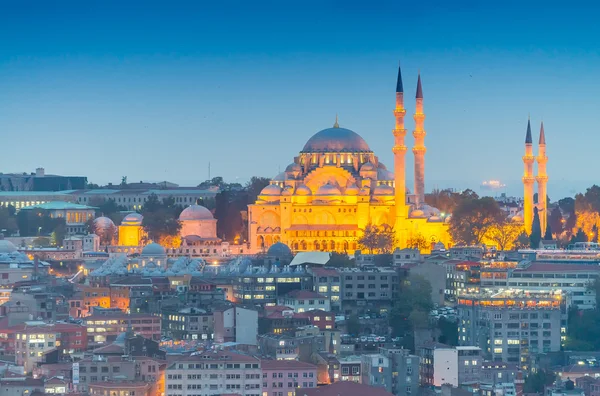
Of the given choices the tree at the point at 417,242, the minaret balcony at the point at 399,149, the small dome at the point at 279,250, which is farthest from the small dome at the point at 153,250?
the minaret balcony at the point at 399,149

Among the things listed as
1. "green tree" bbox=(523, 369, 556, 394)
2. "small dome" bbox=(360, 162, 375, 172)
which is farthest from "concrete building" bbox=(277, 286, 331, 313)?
"small dome" bbox=(360, 162, 375, 172)

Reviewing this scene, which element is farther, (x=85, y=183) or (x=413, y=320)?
(x=85, y=183)

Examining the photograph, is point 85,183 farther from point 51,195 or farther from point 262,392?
point 262,392

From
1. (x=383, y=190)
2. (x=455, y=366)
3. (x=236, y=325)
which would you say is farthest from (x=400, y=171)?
(x=455, y=366)

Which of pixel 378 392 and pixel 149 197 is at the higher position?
pixel 149 197

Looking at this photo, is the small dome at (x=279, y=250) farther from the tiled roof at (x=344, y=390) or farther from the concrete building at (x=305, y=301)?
the tiled roof at (x=344, y=390)

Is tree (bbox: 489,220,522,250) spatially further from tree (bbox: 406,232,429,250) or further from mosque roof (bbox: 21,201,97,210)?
mosque roof (bbox: 21,201,97,210)

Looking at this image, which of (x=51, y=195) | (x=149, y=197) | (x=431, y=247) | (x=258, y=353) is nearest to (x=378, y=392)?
(x=258, y=353)
